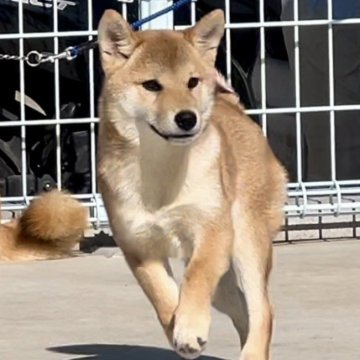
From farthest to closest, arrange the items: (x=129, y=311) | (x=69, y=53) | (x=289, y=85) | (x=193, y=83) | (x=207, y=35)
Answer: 1. (x=289, y=85)
2. (x=69, y=53)
3. (x=129, y=311)
4. (x=207, y=35)
5. (x=193, y=83)

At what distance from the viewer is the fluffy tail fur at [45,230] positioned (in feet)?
26.0

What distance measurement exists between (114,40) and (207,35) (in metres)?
0.34

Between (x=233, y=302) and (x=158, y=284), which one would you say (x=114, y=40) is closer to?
(x=158, y=284)

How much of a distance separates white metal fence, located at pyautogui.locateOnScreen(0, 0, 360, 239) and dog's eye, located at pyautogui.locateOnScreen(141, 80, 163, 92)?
3391mm

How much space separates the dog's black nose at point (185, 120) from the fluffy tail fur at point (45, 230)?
2.85 meters

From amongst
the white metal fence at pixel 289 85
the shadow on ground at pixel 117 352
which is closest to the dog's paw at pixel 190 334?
the shadow on ground at pixel 117 352

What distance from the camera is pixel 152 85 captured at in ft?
17.3

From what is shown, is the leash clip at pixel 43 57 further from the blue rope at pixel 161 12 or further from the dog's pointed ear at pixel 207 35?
the dog's pointed ear at pixel 207 35

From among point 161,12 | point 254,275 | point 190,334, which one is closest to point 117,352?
point 254,275

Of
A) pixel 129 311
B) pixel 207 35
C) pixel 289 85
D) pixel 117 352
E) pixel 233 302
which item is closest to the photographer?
pixel 207 35

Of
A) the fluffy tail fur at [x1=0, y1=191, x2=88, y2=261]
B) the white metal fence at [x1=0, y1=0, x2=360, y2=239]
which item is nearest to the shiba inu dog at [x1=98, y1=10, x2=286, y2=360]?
the fluffy tail fur at [x1=0, y1=191, x2=88, y2=261]

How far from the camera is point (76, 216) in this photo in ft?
26.6

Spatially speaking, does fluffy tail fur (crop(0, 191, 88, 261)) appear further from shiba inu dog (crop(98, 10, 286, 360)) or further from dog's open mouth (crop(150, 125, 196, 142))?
dog's open mouth (crop(150, 125, 196, 142))

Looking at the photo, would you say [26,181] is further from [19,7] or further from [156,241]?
[156,241]
